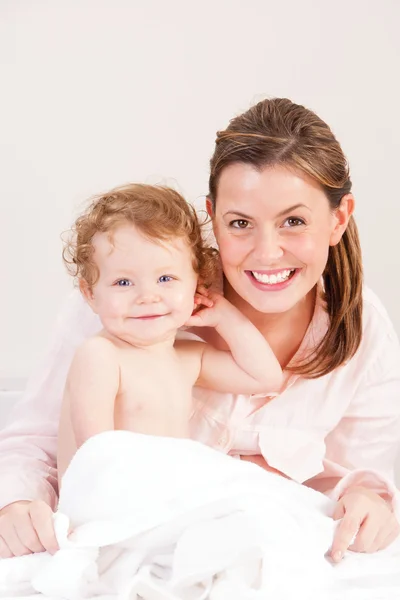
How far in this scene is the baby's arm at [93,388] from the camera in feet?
4.83

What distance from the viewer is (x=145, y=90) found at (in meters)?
2.66

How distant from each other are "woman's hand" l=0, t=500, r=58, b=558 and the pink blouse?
26 centimetres

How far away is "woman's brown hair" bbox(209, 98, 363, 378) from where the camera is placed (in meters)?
1.62

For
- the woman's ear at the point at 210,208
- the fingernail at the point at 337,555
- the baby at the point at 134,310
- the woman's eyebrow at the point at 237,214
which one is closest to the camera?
the fingernail at the point at 337,555

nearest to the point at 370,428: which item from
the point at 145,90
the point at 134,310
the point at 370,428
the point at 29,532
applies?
the point at 370,428

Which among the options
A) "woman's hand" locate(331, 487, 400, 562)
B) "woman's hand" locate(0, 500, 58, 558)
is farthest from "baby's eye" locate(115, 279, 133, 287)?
"woman's hand" locate(331, 487, 400, 562)

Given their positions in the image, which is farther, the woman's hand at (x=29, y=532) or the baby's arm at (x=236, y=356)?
the baby's arm at (x=236, y=356)

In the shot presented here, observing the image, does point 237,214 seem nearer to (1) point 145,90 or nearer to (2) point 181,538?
(2) point 181,538

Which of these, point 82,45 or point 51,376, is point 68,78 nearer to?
point 82,45

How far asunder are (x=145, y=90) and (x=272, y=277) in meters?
1.14

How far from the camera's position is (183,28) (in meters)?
2.66

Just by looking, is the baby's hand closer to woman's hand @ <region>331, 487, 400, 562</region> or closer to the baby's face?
the baby's face

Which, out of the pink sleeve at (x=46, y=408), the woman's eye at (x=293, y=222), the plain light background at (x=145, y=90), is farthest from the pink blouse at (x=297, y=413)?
the plain light background at (x=145, y=90)

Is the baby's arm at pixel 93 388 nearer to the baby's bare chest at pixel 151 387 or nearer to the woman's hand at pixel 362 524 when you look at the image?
the baby's bare chest at pixel 151 387
